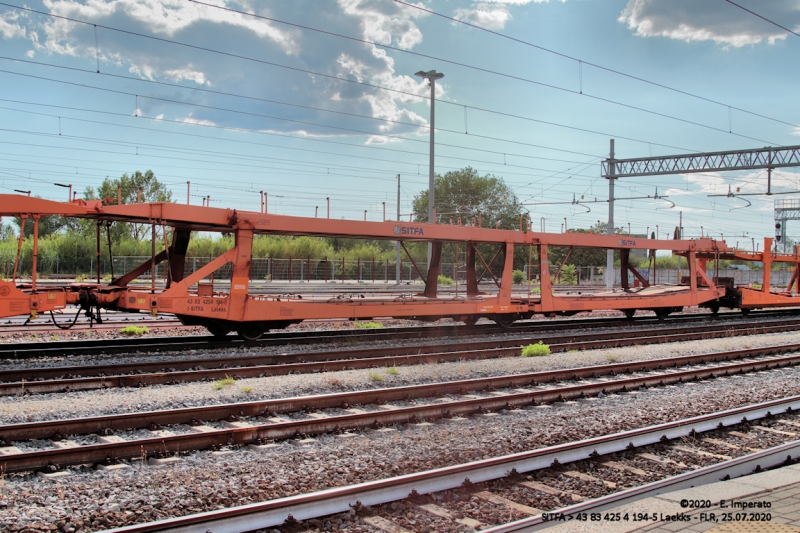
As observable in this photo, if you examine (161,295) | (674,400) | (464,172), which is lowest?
(674,400)

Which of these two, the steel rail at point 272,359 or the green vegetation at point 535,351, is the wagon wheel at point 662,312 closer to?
the steel rail at point 272,359

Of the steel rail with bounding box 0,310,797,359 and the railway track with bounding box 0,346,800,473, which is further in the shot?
the steel rail with bounding box 0,310,797,359

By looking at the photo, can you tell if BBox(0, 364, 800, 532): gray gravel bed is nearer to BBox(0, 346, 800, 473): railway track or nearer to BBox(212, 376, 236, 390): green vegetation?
BBox(0, 346, 800, 473): railway track

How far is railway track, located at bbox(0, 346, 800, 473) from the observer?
5840mm

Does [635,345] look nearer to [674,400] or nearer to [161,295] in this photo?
[674,400]

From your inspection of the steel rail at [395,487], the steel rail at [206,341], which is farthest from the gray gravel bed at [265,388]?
the steel rail at [206,341]

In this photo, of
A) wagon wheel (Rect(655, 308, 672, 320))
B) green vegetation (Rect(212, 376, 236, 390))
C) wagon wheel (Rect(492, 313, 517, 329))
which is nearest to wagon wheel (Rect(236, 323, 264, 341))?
green vegetation (Rect(212, 376, 236, 390))

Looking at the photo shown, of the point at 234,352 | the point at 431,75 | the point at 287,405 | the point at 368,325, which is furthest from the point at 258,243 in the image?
the point at 287,405

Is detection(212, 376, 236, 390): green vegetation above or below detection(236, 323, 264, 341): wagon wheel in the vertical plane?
below

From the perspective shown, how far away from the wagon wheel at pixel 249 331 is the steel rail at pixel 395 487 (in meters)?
9.25

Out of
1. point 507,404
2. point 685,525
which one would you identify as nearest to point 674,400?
point 507,404

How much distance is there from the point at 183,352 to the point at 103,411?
478 centimetres

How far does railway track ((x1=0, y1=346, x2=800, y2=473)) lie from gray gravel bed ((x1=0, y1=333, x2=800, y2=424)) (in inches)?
31.8

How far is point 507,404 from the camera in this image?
27.0ft
